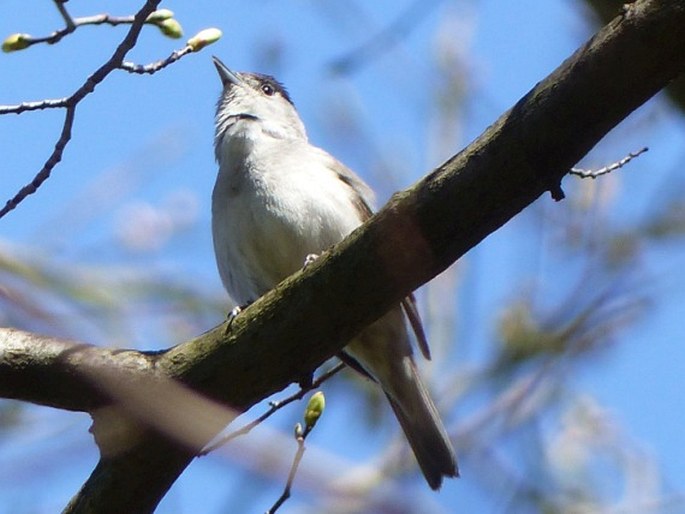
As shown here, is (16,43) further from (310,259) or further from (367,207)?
(367,207)

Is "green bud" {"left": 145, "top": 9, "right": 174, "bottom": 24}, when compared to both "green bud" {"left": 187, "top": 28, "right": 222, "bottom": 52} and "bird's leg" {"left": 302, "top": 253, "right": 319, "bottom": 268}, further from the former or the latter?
"bird's leg" {"left": 302, "top": 253, "right": 319, "bottom": 268}

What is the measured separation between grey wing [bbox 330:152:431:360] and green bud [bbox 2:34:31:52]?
2.11m

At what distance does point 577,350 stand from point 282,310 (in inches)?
64.2

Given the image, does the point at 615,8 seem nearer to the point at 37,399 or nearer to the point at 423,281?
the point at 423,281

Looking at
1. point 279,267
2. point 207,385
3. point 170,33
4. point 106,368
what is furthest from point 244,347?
point 279,267

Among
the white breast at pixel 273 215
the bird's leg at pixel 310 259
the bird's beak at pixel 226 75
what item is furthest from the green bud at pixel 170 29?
the bird's beak at pixel 226 75

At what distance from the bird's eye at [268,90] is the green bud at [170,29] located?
294 centimetres

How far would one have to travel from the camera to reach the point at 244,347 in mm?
3500

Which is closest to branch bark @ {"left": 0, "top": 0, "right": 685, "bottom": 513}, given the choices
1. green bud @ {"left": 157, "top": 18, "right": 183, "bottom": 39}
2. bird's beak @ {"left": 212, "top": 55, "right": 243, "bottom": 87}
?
green bud @ {"left": 157, "top": 18, "right": 183, "bottom": 39}

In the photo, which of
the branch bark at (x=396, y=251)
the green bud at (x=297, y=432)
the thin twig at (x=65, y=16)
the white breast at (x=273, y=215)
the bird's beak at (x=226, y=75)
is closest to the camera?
the branch bark at (x=396, y=251)

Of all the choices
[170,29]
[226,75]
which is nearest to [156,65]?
[170,29]

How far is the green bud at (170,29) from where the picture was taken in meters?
3.84

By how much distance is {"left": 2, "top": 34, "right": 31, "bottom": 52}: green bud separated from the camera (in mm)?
3695

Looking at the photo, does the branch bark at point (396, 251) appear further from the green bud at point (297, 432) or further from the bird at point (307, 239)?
the bird at point (307, 239)
